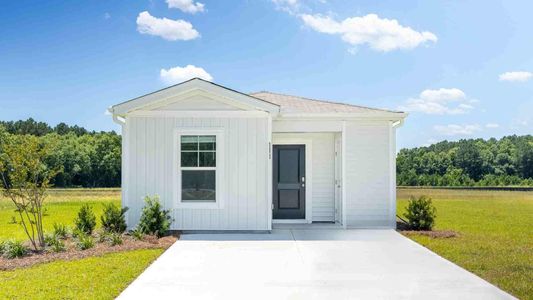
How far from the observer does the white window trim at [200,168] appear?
1074 centimetres

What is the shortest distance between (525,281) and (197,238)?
242 inches

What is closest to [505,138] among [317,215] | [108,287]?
[317,215]

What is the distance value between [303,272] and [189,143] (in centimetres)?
488

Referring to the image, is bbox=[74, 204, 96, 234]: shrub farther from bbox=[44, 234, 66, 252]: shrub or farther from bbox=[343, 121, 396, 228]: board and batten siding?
bbox=[343, 121, 396, 228]: board and batten siding

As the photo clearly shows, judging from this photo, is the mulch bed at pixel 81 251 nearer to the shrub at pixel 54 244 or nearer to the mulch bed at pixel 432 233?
the shrub at pixel 54 244

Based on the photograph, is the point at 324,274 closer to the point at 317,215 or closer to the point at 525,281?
the point at 525,281

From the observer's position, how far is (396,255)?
27.3ft

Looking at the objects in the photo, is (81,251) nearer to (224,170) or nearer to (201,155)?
(201,155)

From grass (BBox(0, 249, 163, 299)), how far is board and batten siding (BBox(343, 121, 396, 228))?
218 inches

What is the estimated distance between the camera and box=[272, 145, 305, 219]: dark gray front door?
12617mm

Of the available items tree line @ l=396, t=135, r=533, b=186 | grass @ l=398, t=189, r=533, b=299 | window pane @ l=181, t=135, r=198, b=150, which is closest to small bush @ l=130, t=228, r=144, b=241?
window pane @ l=181, t=135, r=198, b=150

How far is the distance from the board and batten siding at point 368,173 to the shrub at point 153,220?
4592mm

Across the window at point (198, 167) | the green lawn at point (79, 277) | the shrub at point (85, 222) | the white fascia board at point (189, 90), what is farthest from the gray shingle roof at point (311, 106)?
the green lawn at point (79, 277)

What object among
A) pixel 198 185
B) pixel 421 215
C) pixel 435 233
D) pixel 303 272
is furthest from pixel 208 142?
pixel 435 233
